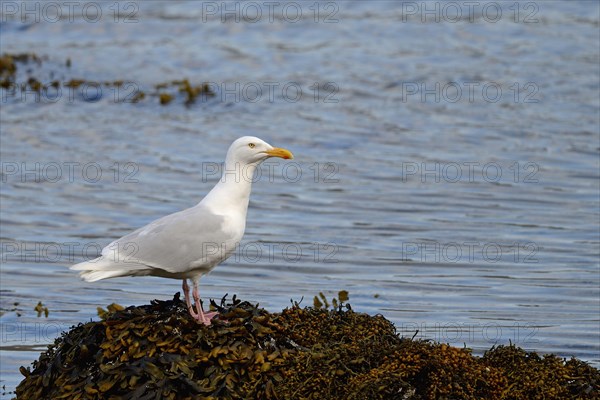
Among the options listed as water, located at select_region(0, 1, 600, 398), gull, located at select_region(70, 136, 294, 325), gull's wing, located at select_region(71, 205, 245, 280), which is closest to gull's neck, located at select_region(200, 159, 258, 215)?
gull, located at select_region(70, 136, 294, 325)

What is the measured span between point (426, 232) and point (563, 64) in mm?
11408

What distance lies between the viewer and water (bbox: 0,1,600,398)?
1227 centimetres

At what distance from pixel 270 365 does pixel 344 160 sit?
38.6 feet

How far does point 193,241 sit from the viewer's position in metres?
7.72

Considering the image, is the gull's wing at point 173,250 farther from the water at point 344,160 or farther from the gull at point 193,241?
the water at point 344,160

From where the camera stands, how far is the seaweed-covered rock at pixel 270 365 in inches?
279

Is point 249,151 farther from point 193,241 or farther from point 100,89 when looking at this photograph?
point 100,89

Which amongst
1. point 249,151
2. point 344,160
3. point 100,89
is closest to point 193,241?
point 249,151

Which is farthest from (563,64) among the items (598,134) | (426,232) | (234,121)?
(426,232)

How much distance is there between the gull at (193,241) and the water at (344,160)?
9.17ft

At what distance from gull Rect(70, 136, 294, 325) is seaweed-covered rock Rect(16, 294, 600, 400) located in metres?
0.28

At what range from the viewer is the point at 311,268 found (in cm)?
1338

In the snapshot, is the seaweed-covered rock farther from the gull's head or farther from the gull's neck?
the gull's head

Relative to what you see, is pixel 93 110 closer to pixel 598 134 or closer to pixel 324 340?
pixel 598 134
